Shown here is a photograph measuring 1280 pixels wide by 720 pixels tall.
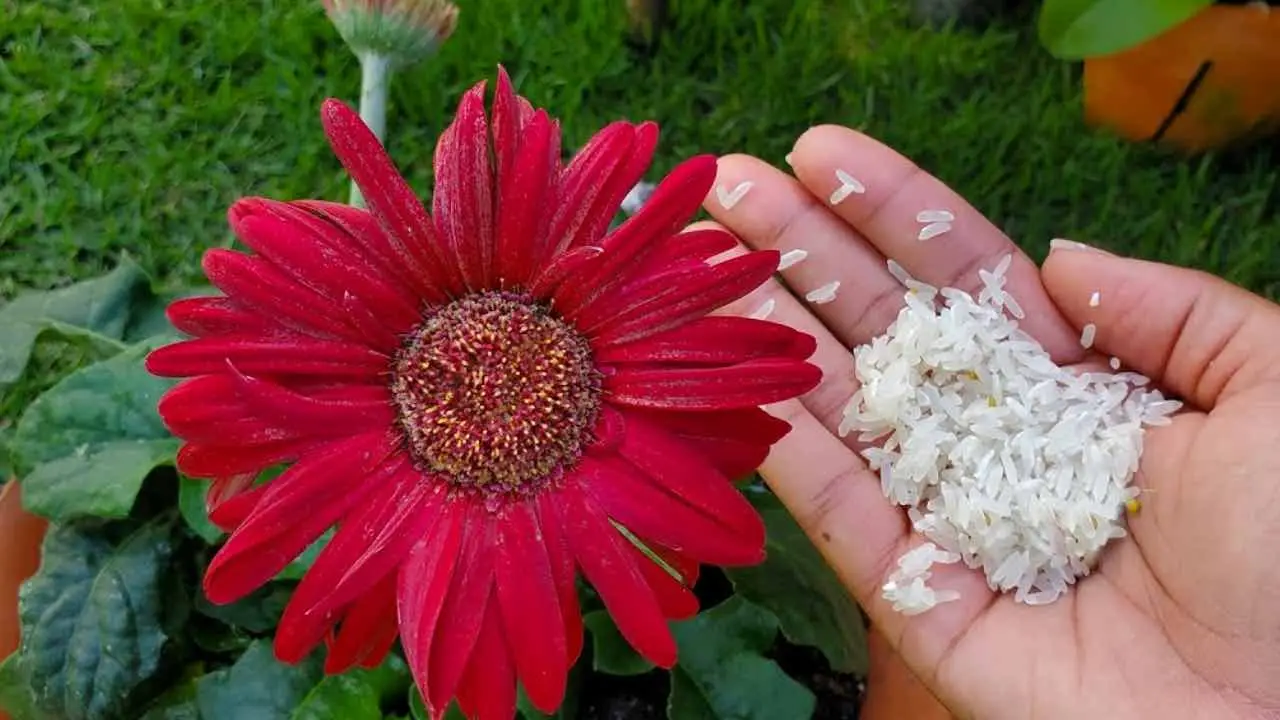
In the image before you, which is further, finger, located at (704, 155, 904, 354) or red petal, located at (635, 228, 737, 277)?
finger, located at (704, 155, 904, 354)

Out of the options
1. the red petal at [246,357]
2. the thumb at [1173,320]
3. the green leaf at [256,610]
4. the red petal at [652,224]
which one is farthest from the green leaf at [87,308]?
the thumb at [1173,320]

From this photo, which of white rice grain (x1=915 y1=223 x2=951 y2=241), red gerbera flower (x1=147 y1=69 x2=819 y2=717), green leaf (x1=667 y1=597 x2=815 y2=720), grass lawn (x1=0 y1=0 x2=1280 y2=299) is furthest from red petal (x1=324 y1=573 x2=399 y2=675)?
grass lawn (x1=0 y1=0 x2=1280 y2=299)

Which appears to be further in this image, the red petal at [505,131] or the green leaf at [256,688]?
the green leaf at [256,688]

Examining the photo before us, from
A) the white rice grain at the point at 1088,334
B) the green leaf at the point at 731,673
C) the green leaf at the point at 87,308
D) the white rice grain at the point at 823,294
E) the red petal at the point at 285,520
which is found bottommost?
the green leaf at the point at 731,673

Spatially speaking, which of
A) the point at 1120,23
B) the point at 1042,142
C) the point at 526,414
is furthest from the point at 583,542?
the point at 1042,142

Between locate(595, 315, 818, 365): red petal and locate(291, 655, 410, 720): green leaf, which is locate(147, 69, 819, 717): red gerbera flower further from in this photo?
locate(291, 655, 410, 720): green leaf

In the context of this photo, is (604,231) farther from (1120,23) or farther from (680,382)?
(1120,23)

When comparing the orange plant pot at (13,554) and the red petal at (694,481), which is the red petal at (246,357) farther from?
the orange plant pot at (13,554)
